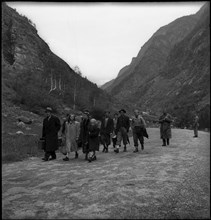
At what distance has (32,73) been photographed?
3616 centimetres

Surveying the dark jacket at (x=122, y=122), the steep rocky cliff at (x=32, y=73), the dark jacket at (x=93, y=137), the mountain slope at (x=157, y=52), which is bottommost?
the dark jacket at (x=93, y=137)

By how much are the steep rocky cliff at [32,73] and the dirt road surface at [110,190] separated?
18.6 meters

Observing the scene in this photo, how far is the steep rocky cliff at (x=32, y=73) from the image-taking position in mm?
28798

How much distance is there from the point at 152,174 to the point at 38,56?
115 feet

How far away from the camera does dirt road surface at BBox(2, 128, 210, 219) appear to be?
5.07 m

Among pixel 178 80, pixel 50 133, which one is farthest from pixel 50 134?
pixel 178 80

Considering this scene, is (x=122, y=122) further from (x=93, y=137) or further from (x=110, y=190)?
(x=110, y=190)

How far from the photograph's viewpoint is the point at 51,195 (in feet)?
20.2

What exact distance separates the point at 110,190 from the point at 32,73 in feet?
103

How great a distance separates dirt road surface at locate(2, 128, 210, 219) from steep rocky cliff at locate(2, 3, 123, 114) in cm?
1862

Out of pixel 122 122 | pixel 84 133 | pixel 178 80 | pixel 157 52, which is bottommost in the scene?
pixel 84 133

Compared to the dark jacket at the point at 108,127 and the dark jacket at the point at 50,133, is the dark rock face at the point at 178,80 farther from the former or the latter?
the dark jacket at the point at 50,133

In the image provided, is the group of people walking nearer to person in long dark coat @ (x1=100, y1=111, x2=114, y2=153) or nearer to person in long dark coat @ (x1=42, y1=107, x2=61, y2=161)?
person in long dark coat @ (x1=42, y1=107, x2=61, y2=161)

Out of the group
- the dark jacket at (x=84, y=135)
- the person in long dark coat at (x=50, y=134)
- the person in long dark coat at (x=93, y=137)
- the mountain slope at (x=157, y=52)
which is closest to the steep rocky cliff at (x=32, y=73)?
the person in long dark coat at (x=50, y=134)
